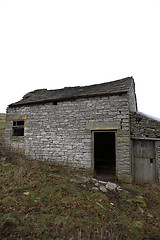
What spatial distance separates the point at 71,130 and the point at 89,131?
1086mm

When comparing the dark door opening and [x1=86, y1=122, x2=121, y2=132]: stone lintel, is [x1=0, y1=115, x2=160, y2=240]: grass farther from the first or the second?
the dark door opening

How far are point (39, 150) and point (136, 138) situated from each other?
5.68m

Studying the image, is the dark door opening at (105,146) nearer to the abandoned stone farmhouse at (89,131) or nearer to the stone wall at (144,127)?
the abandoned stone farmhouse at (89,131)

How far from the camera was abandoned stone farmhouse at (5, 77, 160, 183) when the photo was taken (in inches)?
255

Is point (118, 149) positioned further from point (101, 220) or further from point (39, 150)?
point (39, 150)


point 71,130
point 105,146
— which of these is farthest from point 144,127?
point 105,146

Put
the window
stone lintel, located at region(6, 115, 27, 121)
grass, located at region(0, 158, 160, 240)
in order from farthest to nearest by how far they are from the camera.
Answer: the window < stone lintel, located at region(6, 115, 27, 121) < grass, located at region(0, 158, 160, 240)

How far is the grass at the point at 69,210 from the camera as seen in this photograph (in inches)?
124

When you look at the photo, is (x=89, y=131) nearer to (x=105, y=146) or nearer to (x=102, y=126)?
(x=102, y=126)

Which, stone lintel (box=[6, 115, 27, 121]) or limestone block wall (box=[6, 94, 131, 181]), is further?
stone lintel (box=[6, 115, 27, 121])

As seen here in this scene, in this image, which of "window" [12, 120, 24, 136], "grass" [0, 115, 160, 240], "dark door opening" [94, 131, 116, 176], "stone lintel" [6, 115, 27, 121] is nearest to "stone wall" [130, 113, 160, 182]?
"grass" [0, 115, 160, 240]

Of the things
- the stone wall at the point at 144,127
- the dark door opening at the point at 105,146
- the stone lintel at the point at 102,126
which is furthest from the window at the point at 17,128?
the stone wall at the point at 144,127

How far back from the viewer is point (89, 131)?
710cm

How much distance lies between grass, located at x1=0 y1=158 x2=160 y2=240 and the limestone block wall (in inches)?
56.1
